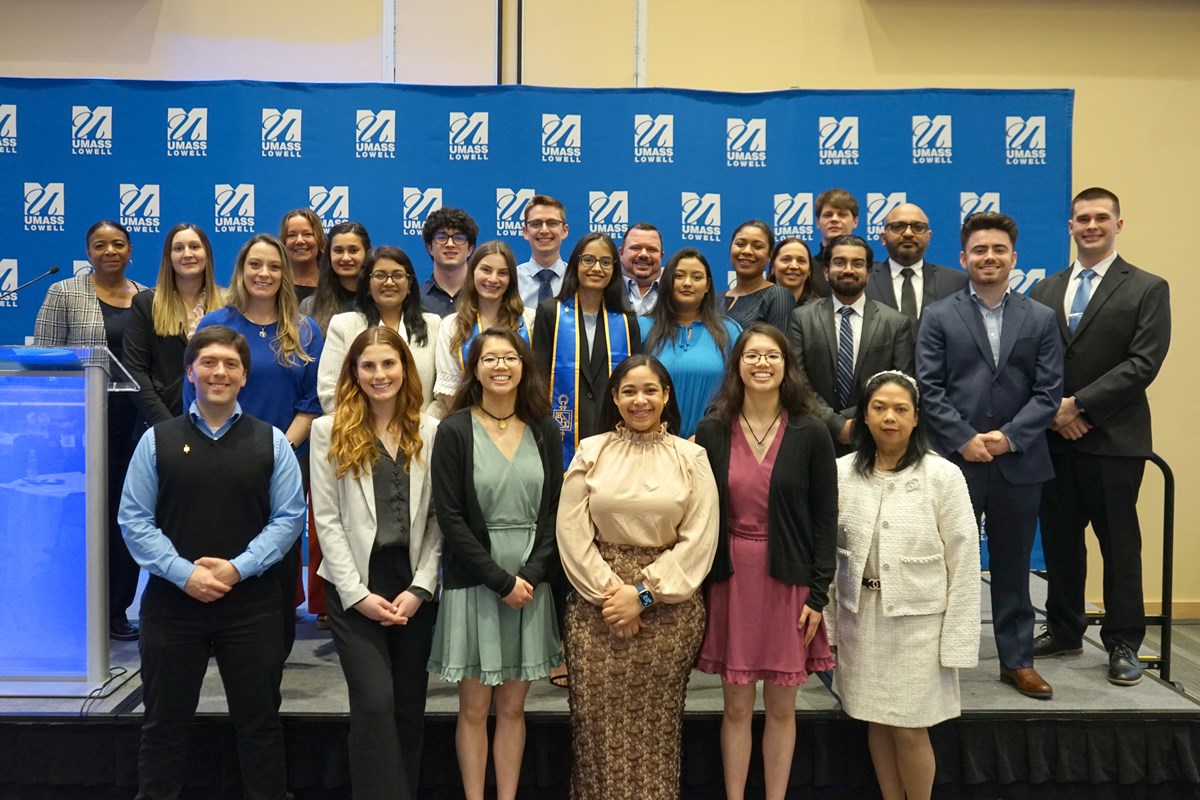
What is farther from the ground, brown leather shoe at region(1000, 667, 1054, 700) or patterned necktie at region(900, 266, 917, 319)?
patterned necktie at region(900, 266, 917, 319)

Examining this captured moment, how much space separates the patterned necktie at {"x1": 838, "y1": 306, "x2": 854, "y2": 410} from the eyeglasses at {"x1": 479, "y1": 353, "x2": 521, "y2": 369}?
1439 mm

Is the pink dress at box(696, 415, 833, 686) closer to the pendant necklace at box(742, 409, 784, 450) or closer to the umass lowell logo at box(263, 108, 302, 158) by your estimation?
the pendant necklace at box(742, 409, 784, 450)

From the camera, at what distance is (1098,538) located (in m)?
3.93

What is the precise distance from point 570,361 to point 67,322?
222cm

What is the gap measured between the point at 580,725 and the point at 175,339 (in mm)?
2170

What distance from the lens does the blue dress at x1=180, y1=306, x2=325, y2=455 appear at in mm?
3479

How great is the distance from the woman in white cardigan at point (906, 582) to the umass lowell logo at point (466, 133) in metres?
3.31

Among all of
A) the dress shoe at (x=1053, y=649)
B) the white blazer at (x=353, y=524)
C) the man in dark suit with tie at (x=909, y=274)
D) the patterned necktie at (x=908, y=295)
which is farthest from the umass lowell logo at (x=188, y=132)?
the dress shoe at (x=1053, y=649)

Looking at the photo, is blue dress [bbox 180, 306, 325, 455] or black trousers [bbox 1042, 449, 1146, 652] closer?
blue dress [bbox 180, 306, 325, 455]

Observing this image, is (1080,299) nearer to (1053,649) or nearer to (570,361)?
(1053,649)

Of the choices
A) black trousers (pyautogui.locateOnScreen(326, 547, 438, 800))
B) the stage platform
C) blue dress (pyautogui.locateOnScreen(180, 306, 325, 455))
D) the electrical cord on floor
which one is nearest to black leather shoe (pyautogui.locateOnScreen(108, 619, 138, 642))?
the stage platform

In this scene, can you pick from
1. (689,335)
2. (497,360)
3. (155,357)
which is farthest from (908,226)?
(155,357)

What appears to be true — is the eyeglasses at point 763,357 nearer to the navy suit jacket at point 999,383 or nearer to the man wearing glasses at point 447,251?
the navy suit jacket at point 999,383

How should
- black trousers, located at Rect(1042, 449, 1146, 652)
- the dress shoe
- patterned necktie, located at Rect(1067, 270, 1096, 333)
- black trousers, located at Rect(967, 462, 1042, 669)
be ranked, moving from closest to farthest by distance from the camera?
1. black trousers, located at Rect(967, 462, 1042, 669)
2. black trousers, located at Rect(1042, 449, 1146, 652)
3. patterned necktie, located at Rect(1067, 270, 1096, 333)
4. the dress shoe
